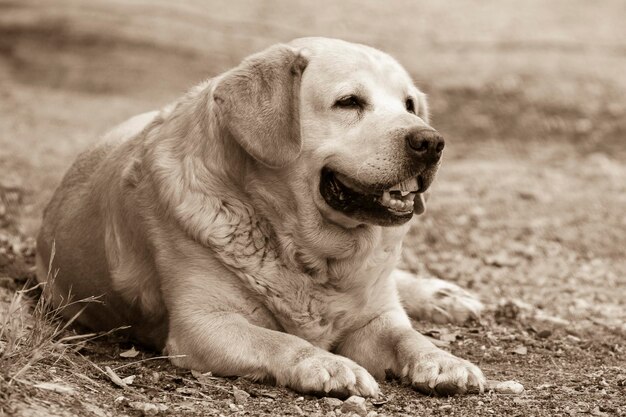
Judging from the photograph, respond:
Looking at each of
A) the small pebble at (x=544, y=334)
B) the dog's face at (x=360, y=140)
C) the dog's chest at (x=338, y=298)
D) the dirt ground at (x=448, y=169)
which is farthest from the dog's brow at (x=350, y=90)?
the small pebble at (x=544, y=334)

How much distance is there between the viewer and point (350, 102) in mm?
4594

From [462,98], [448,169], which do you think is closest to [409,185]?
[448,169]

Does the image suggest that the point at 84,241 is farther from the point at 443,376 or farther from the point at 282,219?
the point at 443,376

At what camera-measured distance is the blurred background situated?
7.70 meters

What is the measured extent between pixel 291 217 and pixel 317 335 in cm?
57

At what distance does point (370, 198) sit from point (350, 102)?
1.54ft

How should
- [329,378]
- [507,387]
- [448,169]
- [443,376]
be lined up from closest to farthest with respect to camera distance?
[329,378] → [443,376] → [507,387] → [448,169]

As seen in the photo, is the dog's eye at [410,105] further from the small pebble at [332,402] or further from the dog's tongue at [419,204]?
the small pebble at [332,402]

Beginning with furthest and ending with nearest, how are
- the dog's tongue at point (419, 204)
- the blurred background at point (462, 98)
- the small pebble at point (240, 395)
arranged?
the blurred background at point (462, 98), the dog's tongue at point (419, 204), the small pebble at point (240, 395)

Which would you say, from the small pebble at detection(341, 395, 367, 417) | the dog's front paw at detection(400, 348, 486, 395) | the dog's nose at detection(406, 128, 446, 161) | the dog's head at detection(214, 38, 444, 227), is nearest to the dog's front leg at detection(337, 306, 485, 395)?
the dog's front paw at detection(400, 348, 486, 395)

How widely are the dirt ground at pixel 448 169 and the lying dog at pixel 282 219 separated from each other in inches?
7.0

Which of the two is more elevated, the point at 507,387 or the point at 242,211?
the point at 242,211

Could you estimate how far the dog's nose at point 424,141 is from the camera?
14.1ft

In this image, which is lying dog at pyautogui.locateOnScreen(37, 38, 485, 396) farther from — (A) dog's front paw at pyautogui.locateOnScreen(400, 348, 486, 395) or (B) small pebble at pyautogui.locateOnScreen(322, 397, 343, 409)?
(B) small pebble at pyautogui.locateOnScreen(322, 397, 343, 409)
